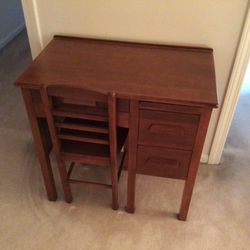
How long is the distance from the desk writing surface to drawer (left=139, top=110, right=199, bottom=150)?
8 centimetres

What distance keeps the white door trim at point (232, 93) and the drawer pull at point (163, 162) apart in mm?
524

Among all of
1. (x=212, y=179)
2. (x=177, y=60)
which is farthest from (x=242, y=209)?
(x=177, y=60)

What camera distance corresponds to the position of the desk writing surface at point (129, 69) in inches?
42.6

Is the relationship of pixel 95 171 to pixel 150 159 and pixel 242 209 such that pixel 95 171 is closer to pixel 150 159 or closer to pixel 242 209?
pixel 150 159

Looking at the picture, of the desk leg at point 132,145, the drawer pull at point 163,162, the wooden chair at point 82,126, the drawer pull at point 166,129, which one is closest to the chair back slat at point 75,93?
the wooden chair at point 82,126

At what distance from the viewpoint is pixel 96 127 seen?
1.19 m

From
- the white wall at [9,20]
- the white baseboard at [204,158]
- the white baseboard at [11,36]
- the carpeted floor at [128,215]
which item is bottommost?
the carpeted floor at [128,215]

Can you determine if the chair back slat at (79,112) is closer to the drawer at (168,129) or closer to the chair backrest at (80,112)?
the chair backrest at (80,112)

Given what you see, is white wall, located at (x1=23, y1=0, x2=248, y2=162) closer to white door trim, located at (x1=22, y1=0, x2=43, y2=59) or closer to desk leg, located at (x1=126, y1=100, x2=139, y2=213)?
white door trim, located at (x1=22, y1=0, x2=43, y2=59)

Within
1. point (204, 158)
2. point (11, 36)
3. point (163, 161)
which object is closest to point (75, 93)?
point (163, 161)

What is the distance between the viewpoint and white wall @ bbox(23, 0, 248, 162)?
4.24 feet

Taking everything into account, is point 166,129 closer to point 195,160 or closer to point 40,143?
point 195,160

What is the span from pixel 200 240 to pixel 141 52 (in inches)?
39.8

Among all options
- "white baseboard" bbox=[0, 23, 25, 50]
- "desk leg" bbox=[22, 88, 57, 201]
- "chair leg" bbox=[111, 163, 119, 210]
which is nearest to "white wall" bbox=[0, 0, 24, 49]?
"white baseboard" bbox=[0, 23, 25, 50]
